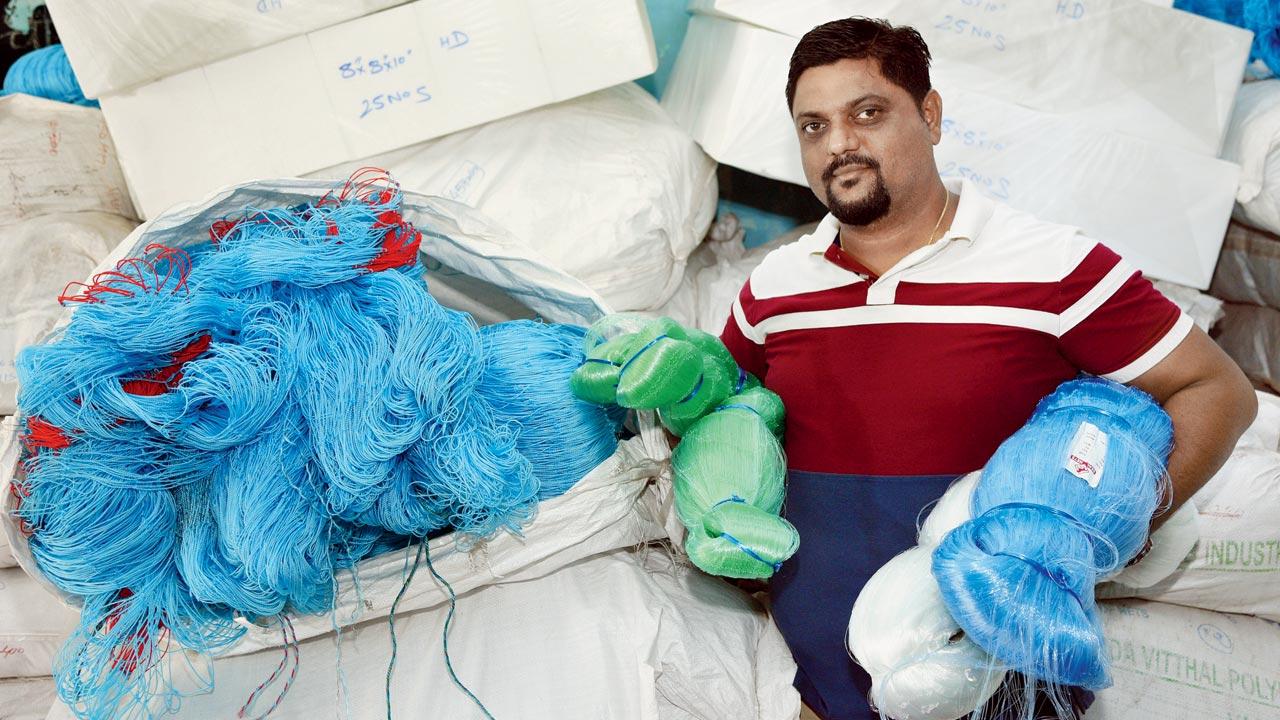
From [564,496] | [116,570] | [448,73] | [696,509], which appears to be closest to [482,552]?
[564,496]

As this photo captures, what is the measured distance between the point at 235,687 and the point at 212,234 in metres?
0.56

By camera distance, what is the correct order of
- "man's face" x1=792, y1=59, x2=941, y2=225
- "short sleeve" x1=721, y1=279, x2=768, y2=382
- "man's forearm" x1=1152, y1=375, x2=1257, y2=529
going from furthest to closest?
"short sleeve" x1=721, y1=279, x2=768, y2=382 → "man's face" x1=792, y1=59, x2=941, y2=225 → "man's forearm" x1=1152, y1=375, x2=1257, y2=529

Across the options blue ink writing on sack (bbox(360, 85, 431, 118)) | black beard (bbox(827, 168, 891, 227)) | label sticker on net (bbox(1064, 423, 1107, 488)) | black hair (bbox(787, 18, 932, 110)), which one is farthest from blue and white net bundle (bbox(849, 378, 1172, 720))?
blue ink writing on sack (bbox(360, 85, 431, 118))

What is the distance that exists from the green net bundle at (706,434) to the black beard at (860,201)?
0.25 metres

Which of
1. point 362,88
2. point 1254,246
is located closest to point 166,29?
point 362,88

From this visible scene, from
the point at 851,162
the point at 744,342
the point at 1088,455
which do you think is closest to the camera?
the point at 1088,455

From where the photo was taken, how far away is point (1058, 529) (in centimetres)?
91

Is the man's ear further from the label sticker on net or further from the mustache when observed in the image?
the label sticker on net

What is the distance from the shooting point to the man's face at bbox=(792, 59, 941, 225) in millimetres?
1197

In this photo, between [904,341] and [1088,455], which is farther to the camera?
[904,341]

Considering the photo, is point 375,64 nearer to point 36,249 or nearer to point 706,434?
point 36,249

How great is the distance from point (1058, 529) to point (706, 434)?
1.30 ft

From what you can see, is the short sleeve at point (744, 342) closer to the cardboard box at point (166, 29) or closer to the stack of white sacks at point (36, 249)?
the cardboard box at point (166, 29)

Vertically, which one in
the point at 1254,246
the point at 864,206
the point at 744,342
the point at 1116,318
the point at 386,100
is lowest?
the point at 1254,246
